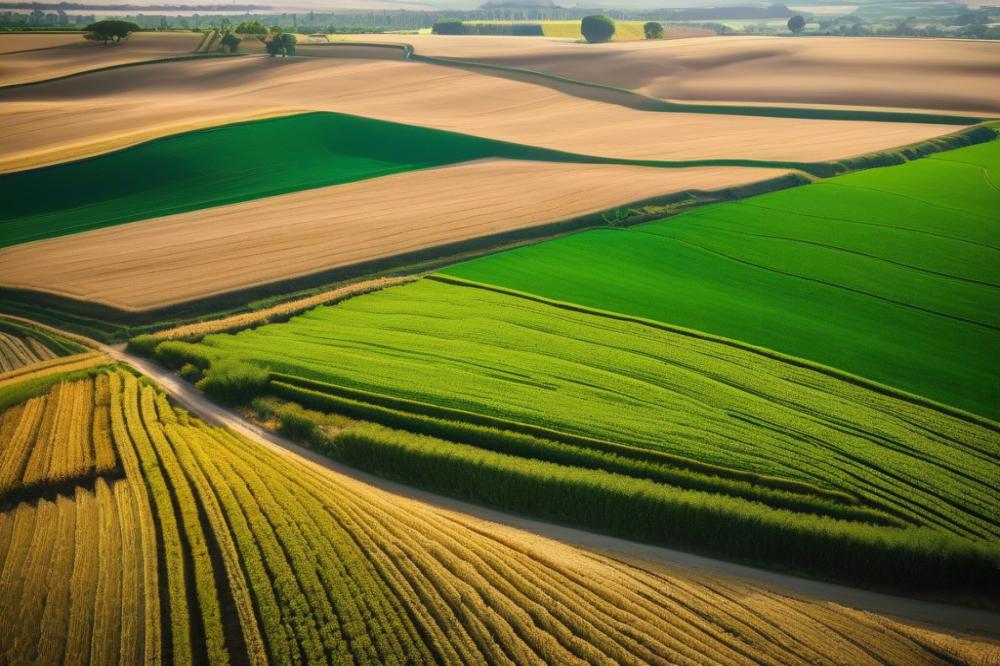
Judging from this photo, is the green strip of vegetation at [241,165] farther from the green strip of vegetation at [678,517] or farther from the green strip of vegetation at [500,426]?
the green strip of vegetation at [678,517]

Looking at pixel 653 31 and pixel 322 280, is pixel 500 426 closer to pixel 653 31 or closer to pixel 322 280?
pixel 322 280

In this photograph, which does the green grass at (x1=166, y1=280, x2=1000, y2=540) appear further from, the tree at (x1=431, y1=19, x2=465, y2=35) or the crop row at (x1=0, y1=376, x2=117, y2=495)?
the tree at (x1=431, y1=19, x2=465, y2=35)

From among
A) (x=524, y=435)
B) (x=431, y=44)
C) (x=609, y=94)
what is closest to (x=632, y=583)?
(x=524, y=435)

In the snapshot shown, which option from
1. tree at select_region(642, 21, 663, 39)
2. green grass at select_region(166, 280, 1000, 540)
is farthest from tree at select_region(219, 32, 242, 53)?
green grass at select_region(166, 280, 1000, 540)

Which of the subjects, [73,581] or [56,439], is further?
[56,439]

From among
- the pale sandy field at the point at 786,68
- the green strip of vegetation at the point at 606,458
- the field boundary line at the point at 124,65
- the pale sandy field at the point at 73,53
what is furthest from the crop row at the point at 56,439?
the pale sandy field at the point at 786,68

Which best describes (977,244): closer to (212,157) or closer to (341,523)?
(341,523)

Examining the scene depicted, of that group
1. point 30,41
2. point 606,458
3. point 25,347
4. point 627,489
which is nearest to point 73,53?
point 30,41
